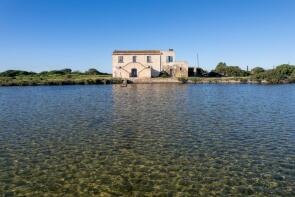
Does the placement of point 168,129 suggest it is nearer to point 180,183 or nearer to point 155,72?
point 180,183

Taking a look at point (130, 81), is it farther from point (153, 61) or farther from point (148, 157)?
point (148, 157)

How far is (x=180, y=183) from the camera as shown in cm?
1212

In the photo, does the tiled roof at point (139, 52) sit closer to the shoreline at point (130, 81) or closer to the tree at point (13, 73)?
the shoreline at point (130, 81)

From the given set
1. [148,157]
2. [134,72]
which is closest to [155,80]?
[134,72]

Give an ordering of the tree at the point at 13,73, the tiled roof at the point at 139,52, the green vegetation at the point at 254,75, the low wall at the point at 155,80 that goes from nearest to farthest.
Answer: the low wall at the point at 155,80, the green vegetation at the point at 254,75, the tiled roof at the point at 139,52, the tree at the point at 13,73

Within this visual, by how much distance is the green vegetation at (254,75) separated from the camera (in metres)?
95.1

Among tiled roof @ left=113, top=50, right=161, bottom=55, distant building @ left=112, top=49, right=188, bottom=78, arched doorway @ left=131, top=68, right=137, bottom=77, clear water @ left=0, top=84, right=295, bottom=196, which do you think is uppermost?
tiled roof @ left=113, top=50, right=161, bottom=55

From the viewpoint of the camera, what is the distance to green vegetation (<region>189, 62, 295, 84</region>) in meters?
95.1

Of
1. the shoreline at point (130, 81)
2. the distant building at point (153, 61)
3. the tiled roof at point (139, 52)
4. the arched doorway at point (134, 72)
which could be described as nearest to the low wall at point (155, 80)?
the shoreline at point (130, 81)

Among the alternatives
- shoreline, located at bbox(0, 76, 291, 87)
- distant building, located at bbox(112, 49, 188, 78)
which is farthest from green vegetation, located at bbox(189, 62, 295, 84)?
distant building, located at bbox(112, 49, 188, 78)

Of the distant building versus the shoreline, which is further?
the distant building

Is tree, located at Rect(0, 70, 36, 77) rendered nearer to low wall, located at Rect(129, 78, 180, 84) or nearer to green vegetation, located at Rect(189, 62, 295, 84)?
low wall, located at Rect(129, 78, 180, 84)

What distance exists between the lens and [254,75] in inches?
4016

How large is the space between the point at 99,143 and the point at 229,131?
934 centimetres
